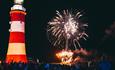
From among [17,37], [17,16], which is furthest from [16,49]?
[17,16]

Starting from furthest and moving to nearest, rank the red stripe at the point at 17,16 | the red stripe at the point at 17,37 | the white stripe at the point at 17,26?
the red stripe at the point at 17,37 < the white stripe at the point at 17,26 < the red stripe at the point at 17,16

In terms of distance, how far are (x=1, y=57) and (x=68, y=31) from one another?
14866 mm

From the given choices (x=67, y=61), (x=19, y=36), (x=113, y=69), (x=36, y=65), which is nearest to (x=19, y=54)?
(x=19, y=36)

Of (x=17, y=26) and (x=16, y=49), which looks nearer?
(x=17, y=26)

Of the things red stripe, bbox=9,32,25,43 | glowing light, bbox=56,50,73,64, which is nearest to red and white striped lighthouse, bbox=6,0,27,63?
red stripe, bbox=9,32,25,43

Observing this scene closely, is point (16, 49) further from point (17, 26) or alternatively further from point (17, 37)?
point (17, 26)

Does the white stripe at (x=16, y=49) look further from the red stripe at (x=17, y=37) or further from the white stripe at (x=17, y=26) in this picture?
the white stripe at (x=17, y=26)

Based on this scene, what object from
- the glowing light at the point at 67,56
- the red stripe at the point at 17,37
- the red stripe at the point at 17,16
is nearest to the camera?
the red stripe at the point at 17,16

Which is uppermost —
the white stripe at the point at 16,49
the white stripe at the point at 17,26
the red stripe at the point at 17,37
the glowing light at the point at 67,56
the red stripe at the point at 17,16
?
the red stripe at the point at 17,16

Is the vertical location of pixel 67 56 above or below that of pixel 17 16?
below

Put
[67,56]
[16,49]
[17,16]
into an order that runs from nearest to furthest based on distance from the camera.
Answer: [17,16] < [16,49] < [67,56]

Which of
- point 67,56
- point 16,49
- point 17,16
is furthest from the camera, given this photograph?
point 67,56

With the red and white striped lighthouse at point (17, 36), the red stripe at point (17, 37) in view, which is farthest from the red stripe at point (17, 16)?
the red stripe at point (17, 37)

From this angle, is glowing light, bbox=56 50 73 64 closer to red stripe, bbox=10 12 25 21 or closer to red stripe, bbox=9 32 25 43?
red stripe, bbox=9 32 25 43
